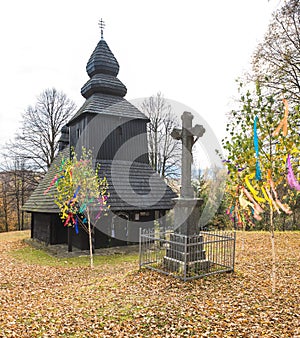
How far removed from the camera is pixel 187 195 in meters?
9.51

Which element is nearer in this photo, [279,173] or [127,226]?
[279,173]

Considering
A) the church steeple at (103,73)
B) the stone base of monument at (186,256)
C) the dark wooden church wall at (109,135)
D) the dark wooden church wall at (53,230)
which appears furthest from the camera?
the church steeple at (103,73)

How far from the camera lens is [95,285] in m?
8.98

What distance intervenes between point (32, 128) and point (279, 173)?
24.9 meters

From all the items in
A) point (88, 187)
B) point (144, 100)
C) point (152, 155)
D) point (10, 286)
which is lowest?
point (10, 286)

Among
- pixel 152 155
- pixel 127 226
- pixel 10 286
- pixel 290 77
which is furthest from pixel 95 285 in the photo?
pixel 152 155

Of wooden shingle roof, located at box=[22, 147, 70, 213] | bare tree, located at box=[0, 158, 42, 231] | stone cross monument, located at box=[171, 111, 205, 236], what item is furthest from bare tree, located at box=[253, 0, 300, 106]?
bare tree, located at box=[0, 158, 42, 231]

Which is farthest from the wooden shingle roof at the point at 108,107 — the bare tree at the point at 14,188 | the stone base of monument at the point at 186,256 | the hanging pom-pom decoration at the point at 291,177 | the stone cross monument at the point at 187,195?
the hanging pom-pom decoration at the point at 291,177

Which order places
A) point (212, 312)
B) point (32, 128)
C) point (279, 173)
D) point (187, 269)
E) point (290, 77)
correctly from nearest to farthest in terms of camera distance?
point (212, 312), point (279, 173), point (187, 269), point (290, 77), point (32, 128)

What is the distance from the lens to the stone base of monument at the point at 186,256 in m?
8.66

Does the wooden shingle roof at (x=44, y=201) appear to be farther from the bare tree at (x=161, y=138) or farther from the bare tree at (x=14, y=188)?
the bare tree at (x=161, y=138)

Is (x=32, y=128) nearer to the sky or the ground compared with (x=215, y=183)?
nearer to the sky

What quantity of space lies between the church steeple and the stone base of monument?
37.6 feet

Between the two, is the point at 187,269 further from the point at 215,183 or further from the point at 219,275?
the point at 215,183
